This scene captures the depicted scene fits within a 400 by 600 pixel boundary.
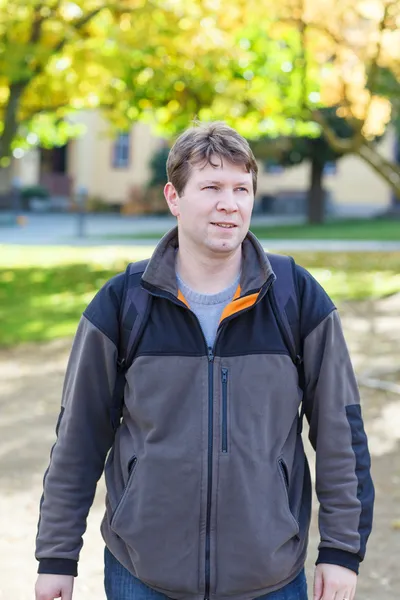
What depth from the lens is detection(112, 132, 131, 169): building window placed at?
1752 inches

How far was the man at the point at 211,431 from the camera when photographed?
7.81 ft

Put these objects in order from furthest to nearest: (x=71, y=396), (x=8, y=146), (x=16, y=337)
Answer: (x=8, y=146) → (x=16, y=337) → (x=71, y=396)

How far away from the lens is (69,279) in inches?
665

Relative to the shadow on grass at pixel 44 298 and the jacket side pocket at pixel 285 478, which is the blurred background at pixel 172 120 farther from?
the jacket side pocket at pixel 285 478

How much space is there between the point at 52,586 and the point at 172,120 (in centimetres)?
1396

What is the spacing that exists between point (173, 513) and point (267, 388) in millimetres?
383

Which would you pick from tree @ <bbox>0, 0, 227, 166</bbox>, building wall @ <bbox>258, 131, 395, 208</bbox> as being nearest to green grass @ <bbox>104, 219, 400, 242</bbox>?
building wall @ <bbox>258, 131, 395, 208</bbox>

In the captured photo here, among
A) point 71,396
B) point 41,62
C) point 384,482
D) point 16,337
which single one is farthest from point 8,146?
point 71,396

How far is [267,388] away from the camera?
2.42m

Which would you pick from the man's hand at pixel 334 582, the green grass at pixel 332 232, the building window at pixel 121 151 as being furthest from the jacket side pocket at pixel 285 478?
the building window at pixel 121 151

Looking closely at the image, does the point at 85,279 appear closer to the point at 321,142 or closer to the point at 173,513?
the point at 173,513

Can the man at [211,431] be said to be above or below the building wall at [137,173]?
above

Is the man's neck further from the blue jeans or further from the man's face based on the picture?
the blue jeans

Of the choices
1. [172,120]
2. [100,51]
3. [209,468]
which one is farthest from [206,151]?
[172,120]
